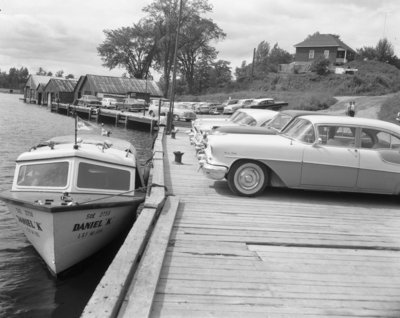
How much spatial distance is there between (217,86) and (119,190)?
86.6 metres

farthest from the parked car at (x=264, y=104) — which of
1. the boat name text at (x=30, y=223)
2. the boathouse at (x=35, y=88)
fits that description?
the boathouse at (x=35, y=88)

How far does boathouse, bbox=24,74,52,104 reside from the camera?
10300 cm

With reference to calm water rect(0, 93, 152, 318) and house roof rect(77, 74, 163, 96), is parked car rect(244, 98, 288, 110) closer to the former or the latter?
house roof rect(77, 74, 163, 96)

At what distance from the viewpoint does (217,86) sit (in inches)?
3684

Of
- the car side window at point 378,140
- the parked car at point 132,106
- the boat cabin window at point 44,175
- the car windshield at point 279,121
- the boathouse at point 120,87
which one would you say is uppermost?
the boathouse at point 120,87

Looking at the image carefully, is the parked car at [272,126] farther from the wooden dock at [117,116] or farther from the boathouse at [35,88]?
the boathouse at [35,88]

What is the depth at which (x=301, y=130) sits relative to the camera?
8703mm

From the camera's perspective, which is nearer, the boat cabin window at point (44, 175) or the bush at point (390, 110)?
the boat cabin window at point (44, 175)

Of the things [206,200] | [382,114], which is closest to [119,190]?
[206,200]

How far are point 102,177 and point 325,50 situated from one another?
82.6 meters

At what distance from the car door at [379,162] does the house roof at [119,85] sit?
67.0 meters

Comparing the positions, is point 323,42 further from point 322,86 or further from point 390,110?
point 390,110

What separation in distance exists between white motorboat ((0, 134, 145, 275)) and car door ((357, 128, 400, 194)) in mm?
4193

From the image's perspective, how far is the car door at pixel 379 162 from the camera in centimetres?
829
